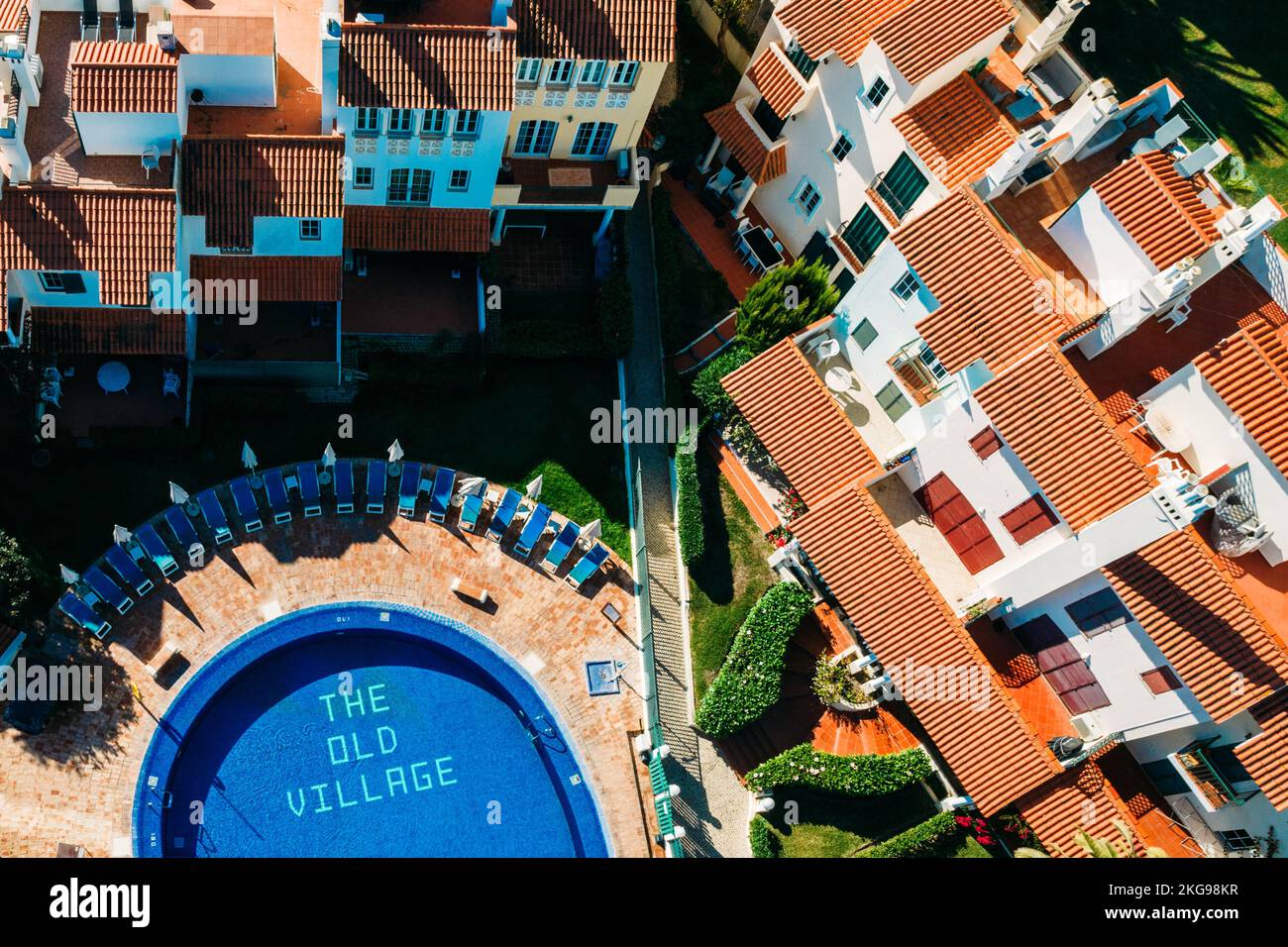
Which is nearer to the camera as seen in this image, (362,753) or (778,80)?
(362,753)

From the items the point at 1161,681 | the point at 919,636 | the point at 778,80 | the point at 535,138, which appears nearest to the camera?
the point at 1161,681

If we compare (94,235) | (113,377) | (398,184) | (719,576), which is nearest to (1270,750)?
(719,576)

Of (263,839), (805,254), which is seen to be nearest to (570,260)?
(805,254)

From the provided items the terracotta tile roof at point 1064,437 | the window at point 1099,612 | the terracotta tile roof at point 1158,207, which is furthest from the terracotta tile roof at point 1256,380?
the window at point 1099,612

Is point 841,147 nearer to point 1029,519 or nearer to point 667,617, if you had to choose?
point 1029,519

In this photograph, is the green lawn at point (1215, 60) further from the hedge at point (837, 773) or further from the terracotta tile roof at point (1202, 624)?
the hedge at point (837, 773)

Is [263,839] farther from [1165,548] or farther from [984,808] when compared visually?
[1165,548]
